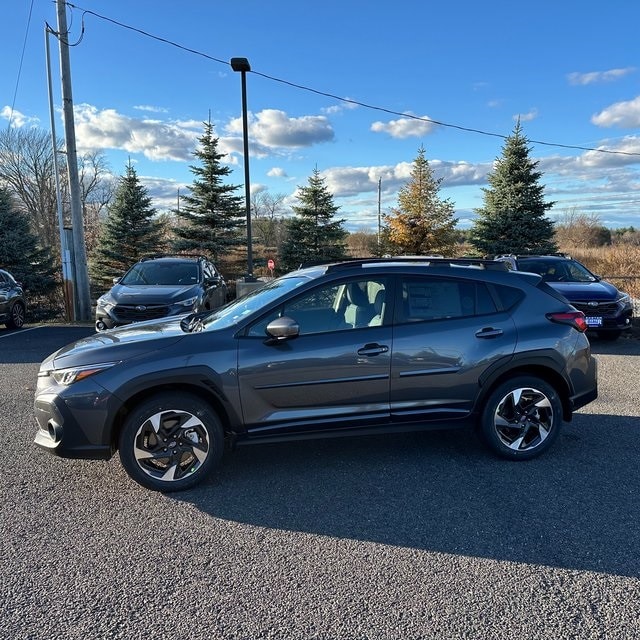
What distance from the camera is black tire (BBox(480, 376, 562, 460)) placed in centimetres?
414

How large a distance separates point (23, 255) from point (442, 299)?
19.7 meters

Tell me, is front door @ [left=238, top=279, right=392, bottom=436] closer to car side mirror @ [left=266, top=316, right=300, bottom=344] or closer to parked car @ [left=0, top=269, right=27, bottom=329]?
car side mirror @ [left=266, top=316, right=300, bottom=344]

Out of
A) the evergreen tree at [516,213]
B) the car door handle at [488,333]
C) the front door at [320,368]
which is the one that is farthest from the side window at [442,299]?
the evergreen tree at [516,213]

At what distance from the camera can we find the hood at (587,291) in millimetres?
9398

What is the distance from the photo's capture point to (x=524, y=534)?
10.2ft

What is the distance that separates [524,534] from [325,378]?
165cm

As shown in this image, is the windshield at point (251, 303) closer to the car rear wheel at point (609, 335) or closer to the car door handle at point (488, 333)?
the car door handle at point (488, 333)

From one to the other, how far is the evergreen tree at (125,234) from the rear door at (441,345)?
22275 mm

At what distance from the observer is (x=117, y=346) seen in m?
3.73

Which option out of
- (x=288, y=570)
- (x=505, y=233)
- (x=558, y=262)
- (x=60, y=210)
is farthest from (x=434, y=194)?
(x=288, y=570)

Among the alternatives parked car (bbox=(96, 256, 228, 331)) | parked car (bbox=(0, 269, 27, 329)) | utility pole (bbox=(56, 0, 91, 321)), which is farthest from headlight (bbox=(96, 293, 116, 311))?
utility pole (bbox=(56, 0, 91, 321))

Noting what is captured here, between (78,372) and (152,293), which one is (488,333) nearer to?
(78,372)

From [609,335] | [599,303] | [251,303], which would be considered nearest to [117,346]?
[251,303]

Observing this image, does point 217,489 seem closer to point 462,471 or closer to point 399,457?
point 399,457
